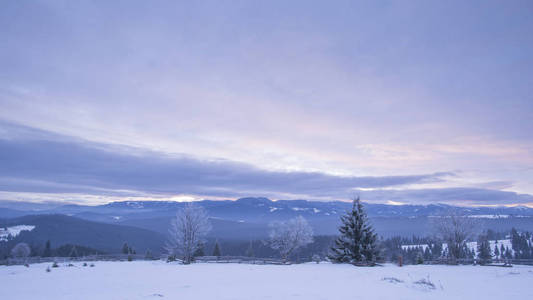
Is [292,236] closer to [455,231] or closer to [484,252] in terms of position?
[455,231]

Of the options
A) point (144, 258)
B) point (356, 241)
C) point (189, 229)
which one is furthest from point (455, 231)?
point (144, 258)

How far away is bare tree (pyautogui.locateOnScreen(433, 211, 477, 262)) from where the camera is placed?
1625 inches

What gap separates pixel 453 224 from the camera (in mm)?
42531

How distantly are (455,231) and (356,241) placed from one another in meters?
19.6

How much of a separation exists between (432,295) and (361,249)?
2069 cm

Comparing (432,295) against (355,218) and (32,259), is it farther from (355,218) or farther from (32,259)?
(32,259)

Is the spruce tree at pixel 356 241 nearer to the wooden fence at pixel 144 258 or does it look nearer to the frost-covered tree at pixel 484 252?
the wooden fence at pixel 144 258

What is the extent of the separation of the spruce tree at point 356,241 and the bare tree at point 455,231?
17.2m

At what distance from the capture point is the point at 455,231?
4150cm

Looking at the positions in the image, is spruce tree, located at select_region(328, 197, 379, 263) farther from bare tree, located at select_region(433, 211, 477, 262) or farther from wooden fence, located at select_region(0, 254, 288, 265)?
bare tree, located at select_region(433, 211, 477, 262)

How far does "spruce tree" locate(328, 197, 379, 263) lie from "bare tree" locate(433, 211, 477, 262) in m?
17.2

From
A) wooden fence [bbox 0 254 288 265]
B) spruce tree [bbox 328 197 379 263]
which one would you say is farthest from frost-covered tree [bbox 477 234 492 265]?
wooden fence [bbox 0 254 288 265]

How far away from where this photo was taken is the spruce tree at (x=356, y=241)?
32000mm

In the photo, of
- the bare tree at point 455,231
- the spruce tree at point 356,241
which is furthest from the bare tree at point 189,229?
the bare tree at point 455,231
